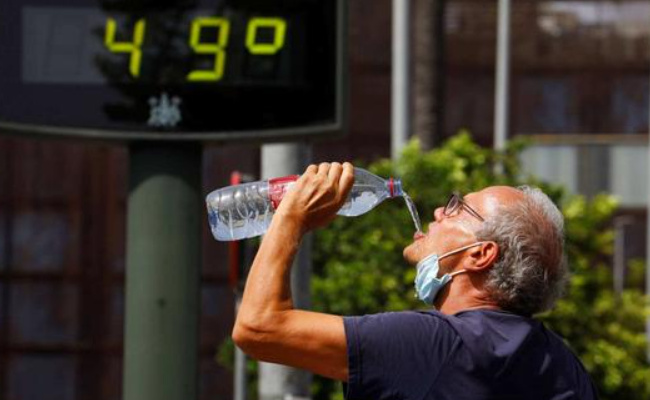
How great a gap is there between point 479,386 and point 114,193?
24826 millimetres

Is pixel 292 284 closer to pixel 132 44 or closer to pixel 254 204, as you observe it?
pixel 132 44

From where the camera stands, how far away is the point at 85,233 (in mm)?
28312

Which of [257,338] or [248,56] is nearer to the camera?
[257,338]

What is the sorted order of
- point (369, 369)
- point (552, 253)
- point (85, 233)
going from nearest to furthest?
1. point (369, 369)
2. point (552, 253)
3. point (85, 233)

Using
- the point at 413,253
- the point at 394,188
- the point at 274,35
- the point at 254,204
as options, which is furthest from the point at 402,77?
the point at 413,253

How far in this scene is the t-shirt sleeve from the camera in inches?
146

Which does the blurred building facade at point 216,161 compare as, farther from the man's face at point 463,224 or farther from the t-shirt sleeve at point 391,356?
the t-shirt sleeve at point 391,356

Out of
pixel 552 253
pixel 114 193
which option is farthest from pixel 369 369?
pixel 114 193

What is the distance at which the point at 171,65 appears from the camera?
25.0ft

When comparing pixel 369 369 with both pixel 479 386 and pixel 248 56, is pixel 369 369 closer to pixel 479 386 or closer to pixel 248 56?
pixel 479 386

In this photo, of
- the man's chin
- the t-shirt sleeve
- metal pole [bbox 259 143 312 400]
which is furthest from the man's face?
metal pole [bbox 259 143 312 400]

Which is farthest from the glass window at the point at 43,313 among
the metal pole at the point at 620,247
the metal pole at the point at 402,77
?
the metal pole at the point at 402,77

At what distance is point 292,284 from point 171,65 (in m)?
1.59

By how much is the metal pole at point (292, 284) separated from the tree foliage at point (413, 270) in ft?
12.5
